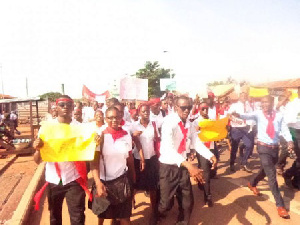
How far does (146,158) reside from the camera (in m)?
4.47

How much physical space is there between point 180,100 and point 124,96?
6882 millimetres

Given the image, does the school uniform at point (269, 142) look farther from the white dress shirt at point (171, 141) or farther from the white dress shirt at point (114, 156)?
the white dress shirt at point (114, 156)

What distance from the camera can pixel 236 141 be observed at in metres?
7.21

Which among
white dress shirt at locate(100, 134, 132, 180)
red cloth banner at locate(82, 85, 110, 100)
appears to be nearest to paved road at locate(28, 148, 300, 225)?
white dress shirt at locate(100, 134, 132, 180)

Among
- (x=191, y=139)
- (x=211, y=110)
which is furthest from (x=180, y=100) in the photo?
(x=211, y=110)

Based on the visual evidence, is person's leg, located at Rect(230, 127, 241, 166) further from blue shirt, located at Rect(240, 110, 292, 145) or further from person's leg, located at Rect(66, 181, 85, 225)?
person's leg, located at Rect(66, 181, 85, 225)

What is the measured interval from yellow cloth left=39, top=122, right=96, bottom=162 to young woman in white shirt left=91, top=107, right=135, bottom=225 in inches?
5.6

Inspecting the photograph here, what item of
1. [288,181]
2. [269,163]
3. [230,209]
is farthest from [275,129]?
[288,181]

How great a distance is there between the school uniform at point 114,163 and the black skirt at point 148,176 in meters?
0.96

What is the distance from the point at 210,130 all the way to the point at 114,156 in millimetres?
2647

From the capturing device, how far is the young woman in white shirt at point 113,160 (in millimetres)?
3127

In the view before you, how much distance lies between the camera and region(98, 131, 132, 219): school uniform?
3.16m

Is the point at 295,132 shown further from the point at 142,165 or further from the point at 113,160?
the point at 113,160

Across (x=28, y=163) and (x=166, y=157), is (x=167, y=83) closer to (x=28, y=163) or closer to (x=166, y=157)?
(x=28, y=163)
